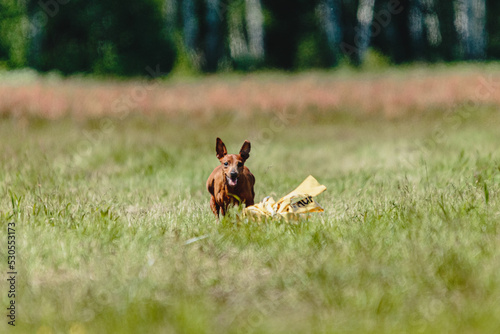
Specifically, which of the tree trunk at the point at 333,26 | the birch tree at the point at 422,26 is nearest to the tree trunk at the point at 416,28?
the birch tree at the point at 422,26

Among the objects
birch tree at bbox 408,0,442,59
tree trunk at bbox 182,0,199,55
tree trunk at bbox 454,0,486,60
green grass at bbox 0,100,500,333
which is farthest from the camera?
birch tree at bbox 408,0,442,59

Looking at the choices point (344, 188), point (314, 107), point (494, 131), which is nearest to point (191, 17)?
point (314, 107)

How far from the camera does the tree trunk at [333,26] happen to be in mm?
29206

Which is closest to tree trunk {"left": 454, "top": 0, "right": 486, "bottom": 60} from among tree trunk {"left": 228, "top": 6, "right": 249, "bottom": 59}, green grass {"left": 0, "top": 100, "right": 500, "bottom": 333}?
Result: tree trunk {"left": 228, "top": 6, "right": 249, "bottom": 59}

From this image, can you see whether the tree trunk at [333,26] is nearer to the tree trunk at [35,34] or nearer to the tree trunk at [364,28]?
the tree trunk at [364,28]

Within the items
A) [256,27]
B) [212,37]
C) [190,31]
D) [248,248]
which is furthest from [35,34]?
[248,248]

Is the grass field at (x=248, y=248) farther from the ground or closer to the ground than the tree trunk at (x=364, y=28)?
closer to the ground

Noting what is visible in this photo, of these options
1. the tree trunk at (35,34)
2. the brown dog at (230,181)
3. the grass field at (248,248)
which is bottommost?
the grass field at (248,248)

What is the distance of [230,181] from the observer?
471cm

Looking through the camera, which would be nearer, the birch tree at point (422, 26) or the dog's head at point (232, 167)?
the dog's head at point (232, 167)

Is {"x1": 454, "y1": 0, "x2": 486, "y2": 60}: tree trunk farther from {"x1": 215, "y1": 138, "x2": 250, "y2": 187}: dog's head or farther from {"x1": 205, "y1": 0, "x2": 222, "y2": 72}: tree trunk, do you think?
{"x1": 215, "y1": 138, "x2": 250, "y2": 187}: dog's head

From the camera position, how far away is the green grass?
307 centimetres

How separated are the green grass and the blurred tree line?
832 inches

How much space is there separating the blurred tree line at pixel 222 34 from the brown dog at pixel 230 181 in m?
22.4
